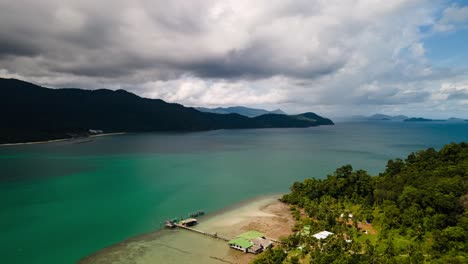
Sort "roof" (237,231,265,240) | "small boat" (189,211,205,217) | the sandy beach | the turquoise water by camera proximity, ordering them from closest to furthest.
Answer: the sandy beach, "roof" (237,231,265,240), the turquoise water, "small boat" (189,211,205,217)

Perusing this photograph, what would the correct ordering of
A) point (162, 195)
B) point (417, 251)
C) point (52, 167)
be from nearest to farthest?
1. point (417, 251)
2. point (162, 195)
3. point (52, 167)

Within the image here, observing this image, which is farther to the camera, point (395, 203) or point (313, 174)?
point (313, 174)

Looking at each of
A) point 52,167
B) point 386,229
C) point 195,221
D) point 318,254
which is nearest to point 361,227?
point 386,229

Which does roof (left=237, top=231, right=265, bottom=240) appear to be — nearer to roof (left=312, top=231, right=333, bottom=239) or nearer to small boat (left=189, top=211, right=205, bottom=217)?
roof (left=312, top=231, right=333, bottom=239)

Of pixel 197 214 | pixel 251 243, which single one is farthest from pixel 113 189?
pixel 251 243

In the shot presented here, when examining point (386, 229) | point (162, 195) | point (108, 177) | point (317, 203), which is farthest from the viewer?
point (108, 177)

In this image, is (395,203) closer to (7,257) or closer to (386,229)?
(386,229)

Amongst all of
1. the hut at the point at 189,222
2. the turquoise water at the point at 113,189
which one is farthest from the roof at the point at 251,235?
the turquoise water at the point at 113,189

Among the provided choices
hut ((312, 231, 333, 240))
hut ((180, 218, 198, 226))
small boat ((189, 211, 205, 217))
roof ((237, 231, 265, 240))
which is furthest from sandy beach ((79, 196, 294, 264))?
hut ((312, 231, 333, 240))

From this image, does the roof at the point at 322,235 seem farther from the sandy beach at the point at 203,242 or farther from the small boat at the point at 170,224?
the small boat at the point at 170,224
